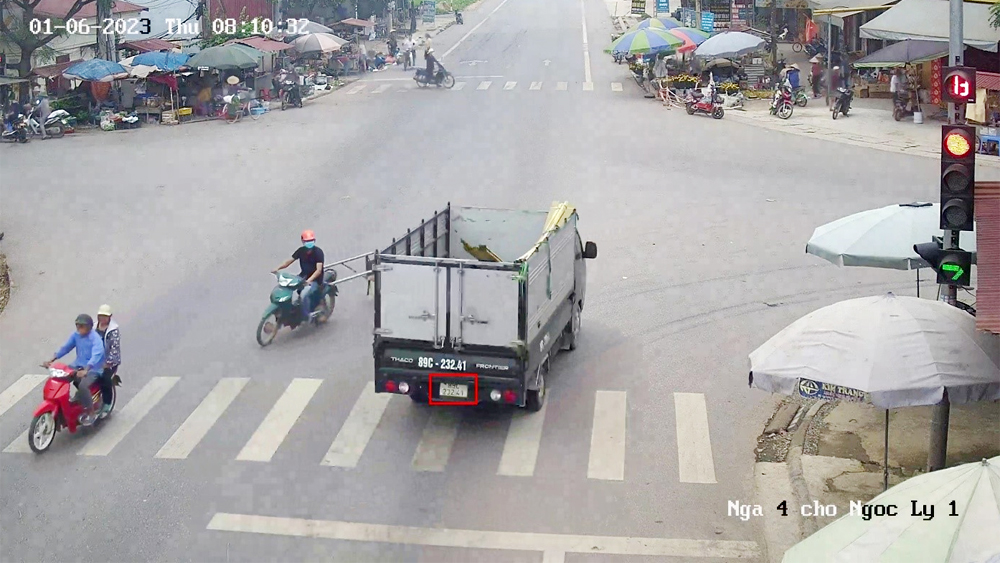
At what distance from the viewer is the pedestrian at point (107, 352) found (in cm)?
1269

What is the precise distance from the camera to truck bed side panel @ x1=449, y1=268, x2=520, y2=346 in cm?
1195

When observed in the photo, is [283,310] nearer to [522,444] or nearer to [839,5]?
[522,444]

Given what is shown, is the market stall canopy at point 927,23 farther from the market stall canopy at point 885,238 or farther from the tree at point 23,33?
the tree at point 23,33

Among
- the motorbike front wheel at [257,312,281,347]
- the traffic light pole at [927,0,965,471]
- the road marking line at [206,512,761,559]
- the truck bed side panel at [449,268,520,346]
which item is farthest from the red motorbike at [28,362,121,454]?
the traffic light pole at [927,0,965,471]

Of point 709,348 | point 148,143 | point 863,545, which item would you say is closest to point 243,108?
point 148,143

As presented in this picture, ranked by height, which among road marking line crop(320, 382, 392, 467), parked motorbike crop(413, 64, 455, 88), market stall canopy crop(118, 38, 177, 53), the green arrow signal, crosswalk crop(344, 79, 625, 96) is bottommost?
road marking line crop(320, 382, 392, 467)

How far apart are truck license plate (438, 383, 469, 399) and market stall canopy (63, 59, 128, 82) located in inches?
1052

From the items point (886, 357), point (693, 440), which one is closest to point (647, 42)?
point (693, 440)

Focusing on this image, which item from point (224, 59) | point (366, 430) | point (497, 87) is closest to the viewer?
point (366, 430)

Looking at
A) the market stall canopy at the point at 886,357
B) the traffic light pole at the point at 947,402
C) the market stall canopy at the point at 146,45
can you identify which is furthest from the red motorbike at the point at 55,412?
the market stall canopy at the point at 146,45

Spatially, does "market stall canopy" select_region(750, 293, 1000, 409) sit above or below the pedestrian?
above

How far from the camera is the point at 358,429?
499 inches

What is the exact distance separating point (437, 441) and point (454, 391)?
22.4 inches

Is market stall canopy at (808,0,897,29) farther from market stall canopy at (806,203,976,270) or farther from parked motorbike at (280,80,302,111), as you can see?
market stall canopy at (806,203,976,270)
